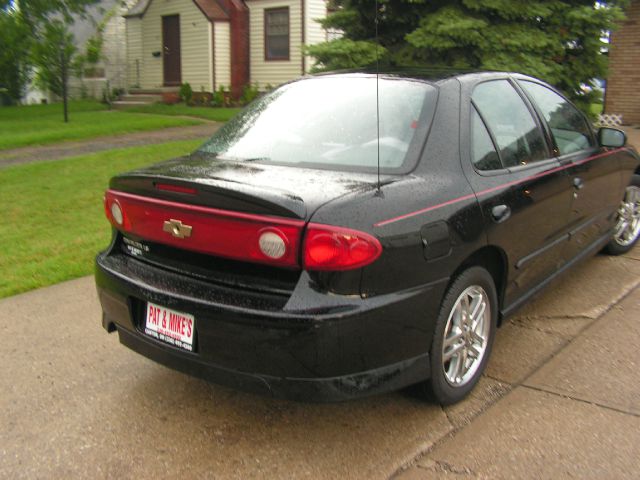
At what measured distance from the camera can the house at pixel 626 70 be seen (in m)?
14.8

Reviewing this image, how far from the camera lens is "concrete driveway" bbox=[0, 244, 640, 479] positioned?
2.80 meters

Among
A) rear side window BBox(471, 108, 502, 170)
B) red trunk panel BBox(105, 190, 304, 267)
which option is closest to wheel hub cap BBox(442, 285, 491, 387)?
rear side window BBox(471, 108, 502, 170)

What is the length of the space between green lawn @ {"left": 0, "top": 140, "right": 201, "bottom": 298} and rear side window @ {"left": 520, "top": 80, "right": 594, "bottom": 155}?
12.4 feet

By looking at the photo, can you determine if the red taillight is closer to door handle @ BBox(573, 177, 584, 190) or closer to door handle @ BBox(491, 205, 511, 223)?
door handle @ BBox(491, 205, 511, 223)

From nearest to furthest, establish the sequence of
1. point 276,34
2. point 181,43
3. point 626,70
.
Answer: point 626,70, point 276,34, point 181,43

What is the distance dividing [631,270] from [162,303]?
162 inches

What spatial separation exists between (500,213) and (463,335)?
0.65m

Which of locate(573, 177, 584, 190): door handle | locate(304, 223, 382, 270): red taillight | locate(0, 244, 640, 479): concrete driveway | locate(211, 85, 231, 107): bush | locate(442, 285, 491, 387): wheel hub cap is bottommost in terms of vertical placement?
locate(0, 244, 640, 479): concrete driveway

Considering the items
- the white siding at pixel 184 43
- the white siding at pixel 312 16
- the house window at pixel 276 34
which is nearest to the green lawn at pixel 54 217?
the white siding at pixel 312 16

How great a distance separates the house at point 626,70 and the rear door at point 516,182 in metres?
12.2

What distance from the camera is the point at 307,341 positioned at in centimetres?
259

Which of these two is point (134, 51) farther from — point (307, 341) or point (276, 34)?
point (307, 341)

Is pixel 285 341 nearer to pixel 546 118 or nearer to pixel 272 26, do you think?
pixel 546 118

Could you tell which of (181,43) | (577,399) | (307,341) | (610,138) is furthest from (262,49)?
(307,341)
